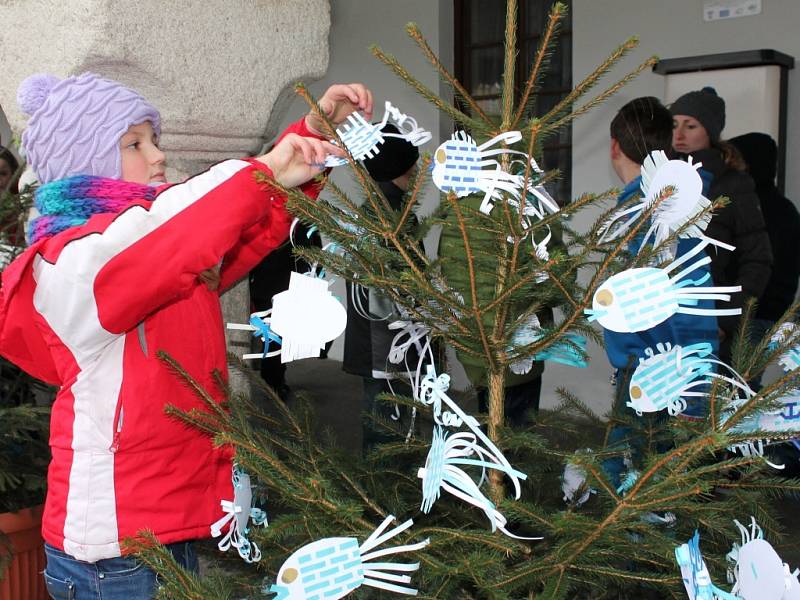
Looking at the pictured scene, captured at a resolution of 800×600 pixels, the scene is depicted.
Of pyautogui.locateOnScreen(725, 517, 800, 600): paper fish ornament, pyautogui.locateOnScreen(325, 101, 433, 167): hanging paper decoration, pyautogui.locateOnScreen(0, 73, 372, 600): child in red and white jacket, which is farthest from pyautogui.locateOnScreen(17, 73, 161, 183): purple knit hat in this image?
pyautogui.locateOnScreen(725, 517, 800, 600): paper fish ornament

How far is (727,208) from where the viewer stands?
3385 mm

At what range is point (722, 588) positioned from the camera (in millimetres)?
1189

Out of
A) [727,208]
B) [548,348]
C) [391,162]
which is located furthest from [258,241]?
[727,208]

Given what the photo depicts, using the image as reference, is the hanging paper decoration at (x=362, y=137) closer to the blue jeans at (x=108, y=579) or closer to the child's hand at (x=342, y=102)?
the child's hand at (x=342, y=102)

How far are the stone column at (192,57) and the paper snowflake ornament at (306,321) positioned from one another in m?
1.29

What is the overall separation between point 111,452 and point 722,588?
0.99m

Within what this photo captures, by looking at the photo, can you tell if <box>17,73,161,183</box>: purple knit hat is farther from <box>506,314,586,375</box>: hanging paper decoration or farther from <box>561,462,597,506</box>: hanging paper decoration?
<box>561,462,597,506</box>: hanging paper decoration

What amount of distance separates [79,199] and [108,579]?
66 cm

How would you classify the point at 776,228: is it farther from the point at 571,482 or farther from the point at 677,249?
the point at 571,482

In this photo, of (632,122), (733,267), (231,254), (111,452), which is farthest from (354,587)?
(733,267)

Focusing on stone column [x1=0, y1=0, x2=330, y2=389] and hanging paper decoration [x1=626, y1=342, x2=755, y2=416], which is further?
stone column [x1=0, y1=0, x2=330, y2=389]

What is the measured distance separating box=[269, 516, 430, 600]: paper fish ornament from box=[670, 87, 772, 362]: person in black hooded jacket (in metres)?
2.49

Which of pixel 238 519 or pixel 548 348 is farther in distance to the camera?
pixel 238 519

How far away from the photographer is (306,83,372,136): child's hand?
4.90 ft
